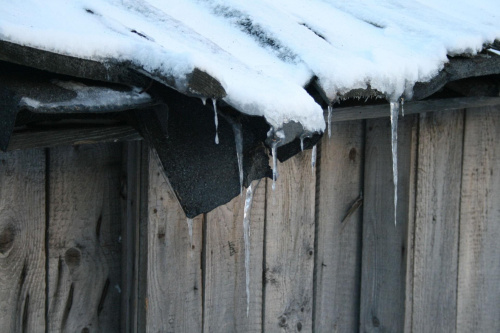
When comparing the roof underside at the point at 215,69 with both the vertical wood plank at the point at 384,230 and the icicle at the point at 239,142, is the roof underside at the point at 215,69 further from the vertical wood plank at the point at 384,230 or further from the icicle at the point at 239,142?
the vertical wood plank at the point at 384,230

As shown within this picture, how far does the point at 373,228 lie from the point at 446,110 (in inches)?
25.5

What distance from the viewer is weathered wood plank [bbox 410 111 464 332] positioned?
3.30m

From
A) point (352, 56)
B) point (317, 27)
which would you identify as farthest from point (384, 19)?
point (352, 56)

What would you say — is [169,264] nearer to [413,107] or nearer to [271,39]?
[271,39]

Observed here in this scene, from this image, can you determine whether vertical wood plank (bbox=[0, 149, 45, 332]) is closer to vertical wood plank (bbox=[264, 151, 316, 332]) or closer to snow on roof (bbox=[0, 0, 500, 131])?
snow on roof (bbox=[0, 0, 500, 131])

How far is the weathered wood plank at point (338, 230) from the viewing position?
10.4 feet

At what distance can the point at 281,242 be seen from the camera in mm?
2994

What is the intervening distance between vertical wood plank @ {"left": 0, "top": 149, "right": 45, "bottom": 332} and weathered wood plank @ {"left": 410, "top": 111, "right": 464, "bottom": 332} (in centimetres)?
168

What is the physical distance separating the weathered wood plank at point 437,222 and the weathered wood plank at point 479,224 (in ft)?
0.18

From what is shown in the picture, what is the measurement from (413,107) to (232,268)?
995mm

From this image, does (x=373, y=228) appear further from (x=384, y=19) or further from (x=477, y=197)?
(x=384, y=19)

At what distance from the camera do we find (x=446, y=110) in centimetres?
336

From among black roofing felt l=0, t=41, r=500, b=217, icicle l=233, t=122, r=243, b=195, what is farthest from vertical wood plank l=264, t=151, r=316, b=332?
icicle l=233, t=122, r=243, b=195

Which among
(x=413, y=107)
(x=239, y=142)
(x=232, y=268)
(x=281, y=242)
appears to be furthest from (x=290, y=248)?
(x=239, y=142)
